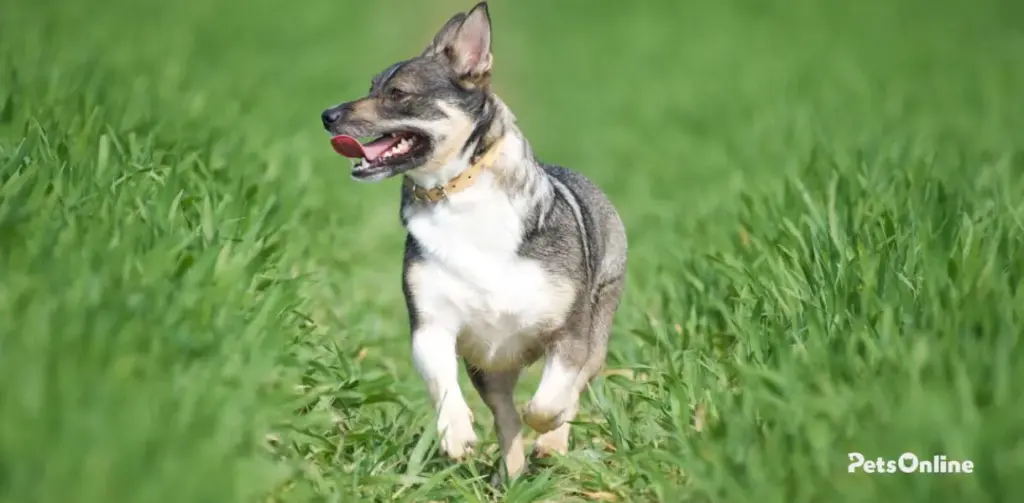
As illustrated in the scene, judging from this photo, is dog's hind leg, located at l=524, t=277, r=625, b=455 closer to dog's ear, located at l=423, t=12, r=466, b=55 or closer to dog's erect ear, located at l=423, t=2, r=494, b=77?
dog's erect ear, located at l=423, t=2, r=494, b=77

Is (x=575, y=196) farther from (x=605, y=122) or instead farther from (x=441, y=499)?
(x=605, y=122)

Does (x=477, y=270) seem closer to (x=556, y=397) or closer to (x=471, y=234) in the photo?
(x=471, y=234)

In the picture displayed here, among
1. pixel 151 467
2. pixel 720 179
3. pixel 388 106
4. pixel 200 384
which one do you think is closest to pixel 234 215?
pixel 388 106

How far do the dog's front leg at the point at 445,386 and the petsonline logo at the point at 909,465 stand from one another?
5.00 ft

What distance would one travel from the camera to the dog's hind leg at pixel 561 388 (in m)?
4.76

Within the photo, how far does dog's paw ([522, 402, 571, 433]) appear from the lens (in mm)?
4742

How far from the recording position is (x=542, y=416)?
15.6ft

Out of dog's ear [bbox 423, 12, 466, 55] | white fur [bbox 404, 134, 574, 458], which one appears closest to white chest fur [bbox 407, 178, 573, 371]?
white fur [bbox 404, 134, 574, 458]

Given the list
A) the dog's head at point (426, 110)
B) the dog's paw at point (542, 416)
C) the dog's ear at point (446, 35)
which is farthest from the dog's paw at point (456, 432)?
the dog's ear at point (446, 35)

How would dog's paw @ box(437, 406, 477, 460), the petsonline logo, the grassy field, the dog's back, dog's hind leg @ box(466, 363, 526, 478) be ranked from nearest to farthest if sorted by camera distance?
the petsonline logo, the grassy field, dog's paw @ box(437, 406, 477, 460), dog's hind leg @ box(466, 363, 526, 478), the dog's back

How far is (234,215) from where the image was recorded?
541cm

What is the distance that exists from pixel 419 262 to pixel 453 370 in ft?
1.39

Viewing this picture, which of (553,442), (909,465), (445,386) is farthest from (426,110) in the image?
(909,465)

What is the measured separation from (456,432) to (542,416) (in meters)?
0.42
